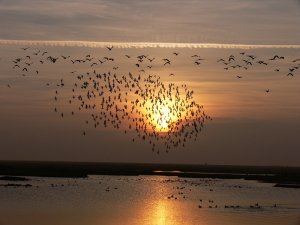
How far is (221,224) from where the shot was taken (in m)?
42.9

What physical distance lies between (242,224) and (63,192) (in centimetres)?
2873

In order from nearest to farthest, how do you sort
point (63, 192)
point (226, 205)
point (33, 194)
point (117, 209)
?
1. point (117, 209)
2. point (226, 205)
3. point (33, 194)
4. point (63, 192)

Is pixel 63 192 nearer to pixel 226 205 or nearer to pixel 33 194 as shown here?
pixel 33 194

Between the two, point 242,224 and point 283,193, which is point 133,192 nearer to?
point 283,193

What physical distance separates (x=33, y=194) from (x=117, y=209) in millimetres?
14042

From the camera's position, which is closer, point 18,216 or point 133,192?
point 18,216

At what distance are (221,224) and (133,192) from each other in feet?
94.5

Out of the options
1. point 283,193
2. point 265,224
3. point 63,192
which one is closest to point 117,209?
point 265,224

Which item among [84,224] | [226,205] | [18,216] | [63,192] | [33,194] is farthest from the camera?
[63,192]

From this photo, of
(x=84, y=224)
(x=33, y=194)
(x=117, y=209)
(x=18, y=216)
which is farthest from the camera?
(x=33, y=194)

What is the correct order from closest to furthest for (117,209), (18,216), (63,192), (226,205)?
(18,216)
(117,209)
(226,205)
(63,192)

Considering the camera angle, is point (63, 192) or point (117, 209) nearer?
point (117, 209)

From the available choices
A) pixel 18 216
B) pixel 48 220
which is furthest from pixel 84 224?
pixel 18 216

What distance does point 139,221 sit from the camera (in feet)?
146
